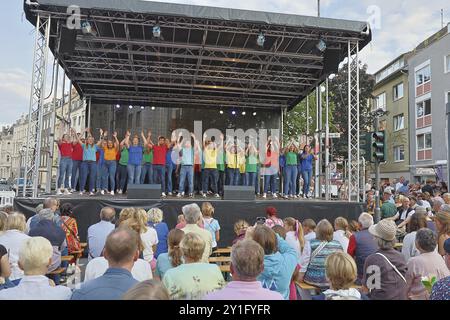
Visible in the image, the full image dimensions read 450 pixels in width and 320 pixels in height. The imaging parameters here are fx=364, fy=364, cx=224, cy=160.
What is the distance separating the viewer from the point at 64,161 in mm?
10133

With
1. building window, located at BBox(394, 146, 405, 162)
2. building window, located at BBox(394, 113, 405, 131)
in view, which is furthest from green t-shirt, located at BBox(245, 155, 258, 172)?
building window, located at BBox(394, 113, 405, 131)

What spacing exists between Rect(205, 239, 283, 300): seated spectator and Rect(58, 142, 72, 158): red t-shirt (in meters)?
9.09

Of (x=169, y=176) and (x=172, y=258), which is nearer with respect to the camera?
(x=172, y=258)

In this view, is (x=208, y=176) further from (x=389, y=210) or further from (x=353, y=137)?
(x=389, y=210)

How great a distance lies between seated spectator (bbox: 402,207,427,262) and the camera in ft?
14.2

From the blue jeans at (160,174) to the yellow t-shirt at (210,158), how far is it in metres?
1.30

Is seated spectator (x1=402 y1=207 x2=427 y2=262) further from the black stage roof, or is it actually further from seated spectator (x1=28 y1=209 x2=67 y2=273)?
the black stage roof

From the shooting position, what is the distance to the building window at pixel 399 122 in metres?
28.8

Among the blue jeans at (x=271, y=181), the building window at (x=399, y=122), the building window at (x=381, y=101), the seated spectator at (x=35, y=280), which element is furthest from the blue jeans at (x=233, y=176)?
the building window at (x=381, y=101)

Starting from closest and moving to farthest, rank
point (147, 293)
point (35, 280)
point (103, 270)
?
point (147, 293) < point (35, 280) < point (103, 270)

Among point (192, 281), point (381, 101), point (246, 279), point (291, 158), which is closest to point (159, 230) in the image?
point (192, 281)

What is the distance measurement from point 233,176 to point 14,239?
8137 mm

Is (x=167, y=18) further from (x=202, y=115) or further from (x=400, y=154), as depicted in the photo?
(x=400, y=154)
